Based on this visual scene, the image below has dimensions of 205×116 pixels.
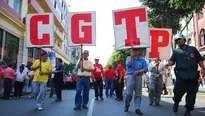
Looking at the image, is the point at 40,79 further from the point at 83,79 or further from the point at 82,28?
the point at 82,28

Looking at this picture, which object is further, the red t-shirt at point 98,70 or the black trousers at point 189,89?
the red t-shirt at point 98,70

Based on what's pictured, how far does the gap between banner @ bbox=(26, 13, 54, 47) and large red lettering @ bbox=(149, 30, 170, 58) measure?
152 inches

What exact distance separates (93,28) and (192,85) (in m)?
3.54

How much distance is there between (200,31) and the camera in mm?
34875

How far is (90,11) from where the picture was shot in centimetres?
820

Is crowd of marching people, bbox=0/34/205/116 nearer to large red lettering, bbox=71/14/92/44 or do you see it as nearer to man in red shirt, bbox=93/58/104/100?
man in red shirt, bbox=93/58/104/100

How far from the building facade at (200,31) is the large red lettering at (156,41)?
82.6 ft

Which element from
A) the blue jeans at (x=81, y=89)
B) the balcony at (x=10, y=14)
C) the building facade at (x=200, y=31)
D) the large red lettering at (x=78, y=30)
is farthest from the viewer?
the building facade at (x=200, y=31)

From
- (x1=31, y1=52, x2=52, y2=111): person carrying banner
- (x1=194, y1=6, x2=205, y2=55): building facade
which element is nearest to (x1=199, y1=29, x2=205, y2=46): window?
(x1=194, y1=6, x2=205, y2=55): building facade

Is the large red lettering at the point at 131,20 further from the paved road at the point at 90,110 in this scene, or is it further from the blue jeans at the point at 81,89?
the paved road at the point at 90,110

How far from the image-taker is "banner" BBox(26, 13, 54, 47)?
8448 millimetres

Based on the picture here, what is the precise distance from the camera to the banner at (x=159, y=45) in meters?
10.0

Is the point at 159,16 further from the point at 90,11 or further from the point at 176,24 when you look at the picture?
the point at 90,11

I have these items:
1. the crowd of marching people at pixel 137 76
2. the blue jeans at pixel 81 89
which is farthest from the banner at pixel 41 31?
the blue jeans at pixel 81 89
